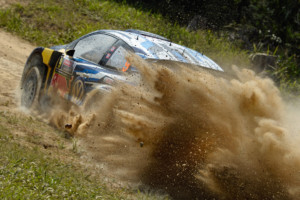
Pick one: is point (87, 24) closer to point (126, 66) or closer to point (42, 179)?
point (126, 66)

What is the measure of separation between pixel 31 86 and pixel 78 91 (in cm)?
163

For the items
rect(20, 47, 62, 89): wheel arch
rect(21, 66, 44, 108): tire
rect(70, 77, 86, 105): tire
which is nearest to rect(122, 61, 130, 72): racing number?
rect(70, 77, 86, 105): tire

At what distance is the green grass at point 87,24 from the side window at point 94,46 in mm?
7127

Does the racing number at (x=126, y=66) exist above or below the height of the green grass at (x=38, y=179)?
above

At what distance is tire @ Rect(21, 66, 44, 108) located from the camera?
24.8ft

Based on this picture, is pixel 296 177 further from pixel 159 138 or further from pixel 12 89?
pixel 12 89

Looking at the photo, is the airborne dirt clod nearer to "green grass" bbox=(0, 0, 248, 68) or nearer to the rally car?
the rally car

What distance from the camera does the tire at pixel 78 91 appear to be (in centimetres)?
635

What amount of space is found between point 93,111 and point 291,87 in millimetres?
8005

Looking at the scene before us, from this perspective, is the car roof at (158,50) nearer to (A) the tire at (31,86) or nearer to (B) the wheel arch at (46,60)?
(B) the wheel arch at (46,60)

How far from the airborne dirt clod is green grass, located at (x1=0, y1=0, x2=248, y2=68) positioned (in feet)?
28.9

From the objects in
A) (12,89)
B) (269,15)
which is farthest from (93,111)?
(269,15)

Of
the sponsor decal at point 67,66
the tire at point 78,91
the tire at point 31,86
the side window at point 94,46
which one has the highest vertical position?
the side window at point 94,46

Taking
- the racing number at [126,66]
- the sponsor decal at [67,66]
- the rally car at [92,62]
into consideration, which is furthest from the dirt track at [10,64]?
the racing number at [126,66]
